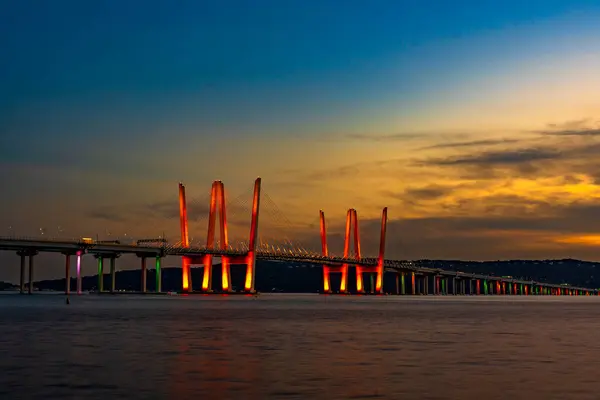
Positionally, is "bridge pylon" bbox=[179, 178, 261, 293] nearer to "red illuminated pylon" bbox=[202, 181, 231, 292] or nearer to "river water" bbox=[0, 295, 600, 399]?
"red illuminated pylon" bbox=[202, 181, 231, 292]

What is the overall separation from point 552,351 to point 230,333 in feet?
57.8

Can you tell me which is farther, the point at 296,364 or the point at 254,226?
the point at 254,226

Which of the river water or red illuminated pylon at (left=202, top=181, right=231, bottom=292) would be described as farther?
red illuminated pylon at (left=202, top=181, right=231, bottom=292)

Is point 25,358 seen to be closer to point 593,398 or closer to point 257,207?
point 593,398

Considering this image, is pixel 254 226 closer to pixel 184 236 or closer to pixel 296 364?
pixel 184 236

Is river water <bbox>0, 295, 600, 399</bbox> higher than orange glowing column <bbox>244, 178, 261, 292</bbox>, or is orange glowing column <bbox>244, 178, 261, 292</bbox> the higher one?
orange glowing column <bbox>244, 178, 261, 292</bbox>

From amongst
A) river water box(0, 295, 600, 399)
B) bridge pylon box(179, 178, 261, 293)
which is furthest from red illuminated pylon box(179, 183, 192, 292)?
river water box(0, 295, 600, 399)

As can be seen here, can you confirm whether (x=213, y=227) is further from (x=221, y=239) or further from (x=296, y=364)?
(x=296, y=364)

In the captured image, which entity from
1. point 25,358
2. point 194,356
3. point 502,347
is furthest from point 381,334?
point 25,358

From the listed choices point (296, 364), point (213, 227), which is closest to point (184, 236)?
point (213, 227)

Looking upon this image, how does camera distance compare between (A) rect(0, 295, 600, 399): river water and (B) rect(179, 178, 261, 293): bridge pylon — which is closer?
(A) rect(0, 295, 600, 399): river water

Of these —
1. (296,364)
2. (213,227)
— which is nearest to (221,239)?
(213,227)

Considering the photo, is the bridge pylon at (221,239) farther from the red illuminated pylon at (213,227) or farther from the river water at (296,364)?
the river water at (296,364)

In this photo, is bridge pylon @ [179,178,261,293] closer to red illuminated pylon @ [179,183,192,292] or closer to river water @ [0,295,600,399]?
red illuminated pylon @ [179,183,192,292]
